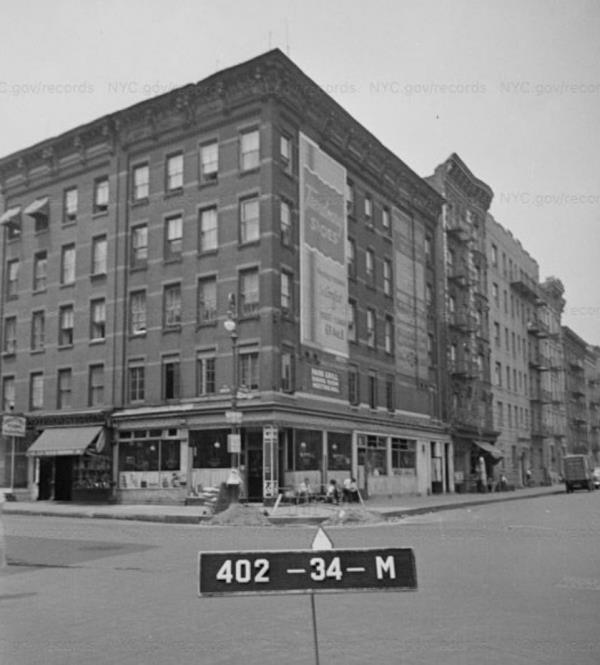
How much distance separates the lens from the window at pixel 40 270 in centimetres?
4078

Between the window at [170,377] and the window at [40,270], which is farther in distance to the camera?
the window at [40,270]

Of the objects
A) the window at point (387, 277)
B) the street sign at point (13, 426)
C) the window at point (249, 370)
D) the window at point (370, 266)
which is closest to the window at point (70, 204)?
the window at point (249, 370)

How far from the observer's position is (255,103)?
3447 centimetres

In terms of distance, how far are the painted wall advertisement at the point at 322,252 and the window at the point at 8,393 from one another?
16.0m

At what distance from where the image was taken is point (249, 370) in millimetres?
33031

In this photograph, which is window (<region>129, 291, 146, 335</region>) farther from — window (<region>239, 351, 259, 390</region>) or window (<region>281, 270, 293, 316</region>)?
window (<region>281, 270, 293, 316</region>)

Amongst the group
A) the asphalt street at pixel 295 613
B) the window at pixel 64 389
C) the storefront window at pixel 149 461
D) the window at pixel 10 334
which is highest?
the window at pixel 10 334

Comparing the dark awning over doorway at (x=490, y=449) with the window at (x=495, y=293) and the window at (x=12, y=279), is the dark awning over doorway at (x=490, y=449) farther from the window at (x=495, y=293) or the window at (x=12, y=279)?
the window at (x=12, y=279)

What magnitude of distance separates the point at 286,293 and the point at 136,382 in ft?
26.5

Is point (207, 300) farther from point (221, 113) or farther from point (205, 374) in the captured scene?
point (221, 113)

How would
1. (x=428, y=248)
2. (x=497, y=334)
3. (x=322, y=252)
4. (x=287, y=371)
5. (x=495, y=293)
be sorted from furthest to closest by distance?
(x=495, y=293) → (x=497, y=334) → (x=428, y=248) → (x=322, y=252) → (x=287, y=371)

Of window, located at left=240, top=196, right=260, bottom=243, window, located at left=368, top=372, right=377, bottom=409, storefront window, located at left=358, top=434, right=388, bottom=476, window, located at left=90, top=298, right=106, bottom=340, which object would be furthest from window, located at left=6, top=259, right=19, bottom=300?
storefront window, located at left=358, top=434, right=388, bottom=476

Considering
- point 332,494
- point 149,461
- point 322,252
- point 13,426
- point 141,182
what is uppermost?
point 141,182

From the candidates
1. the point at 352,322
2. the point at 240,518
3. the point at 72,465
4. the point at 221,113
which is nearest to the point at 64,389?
the point at 72,465
